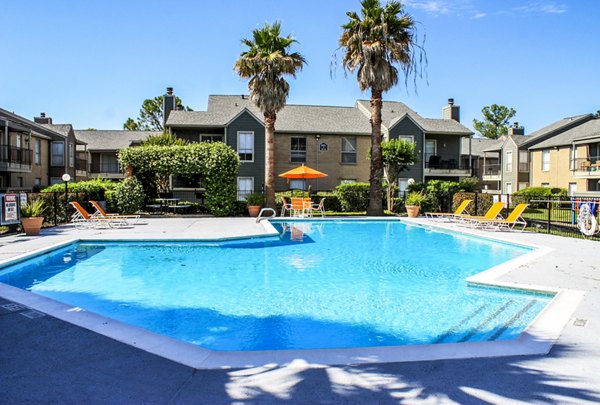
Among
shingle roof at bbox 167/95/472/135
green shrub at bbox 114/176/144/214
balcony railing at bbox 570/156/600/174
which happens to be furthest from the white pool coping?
balcony railing at bbox 570/156/600/174

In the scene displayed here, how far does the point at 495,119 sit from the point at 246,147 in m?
50.8

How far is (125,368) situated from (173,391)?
70cm

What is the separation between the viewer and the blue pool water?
19.5ft

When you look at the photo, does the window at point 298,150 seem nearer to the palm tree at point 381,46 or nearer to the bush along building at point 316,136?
the bush along building at point 316,136

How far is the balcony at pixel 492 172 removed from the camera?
149 ft

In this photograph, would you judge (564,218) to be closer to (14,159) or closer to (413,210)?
(413,210)

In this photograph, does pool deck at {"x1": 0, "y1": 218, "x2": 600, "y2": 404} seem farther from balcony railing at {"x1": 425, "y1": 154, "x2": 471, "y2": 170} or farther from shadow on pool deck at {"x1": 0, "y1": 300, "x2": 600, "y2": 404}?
balcony railing at {"x1": 425, "y1": 154, "x2": 471, "y2": 170}

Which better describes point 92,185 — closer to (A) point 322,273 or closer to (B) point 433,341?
(A) point 322,273

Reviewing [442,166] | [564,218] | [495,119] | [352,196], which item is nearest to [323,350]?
[564,218]

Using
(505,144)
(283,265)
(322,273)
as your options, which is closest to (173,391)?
(322,273)

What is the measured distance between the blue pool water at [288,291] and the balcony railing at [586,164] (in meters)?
24.5

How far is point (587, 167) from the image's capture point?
33.3 m

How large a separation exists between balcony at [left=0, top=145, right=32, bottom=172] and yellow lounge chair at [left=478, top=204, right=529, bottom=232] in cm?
2810

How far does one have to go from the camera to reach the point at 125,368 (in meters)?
3.80
